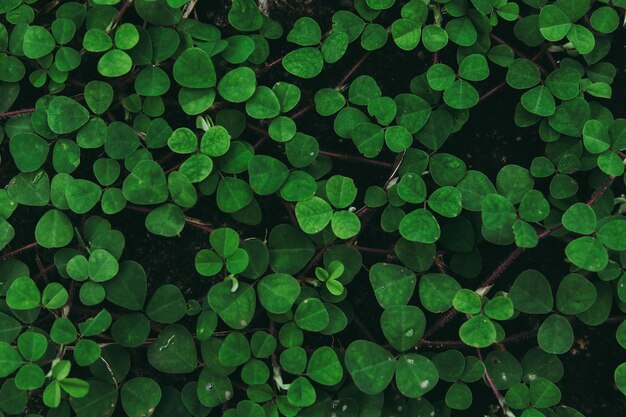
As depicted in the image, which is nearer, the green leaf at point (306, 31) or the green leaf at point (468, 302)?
the green leaf at point (468, 302)

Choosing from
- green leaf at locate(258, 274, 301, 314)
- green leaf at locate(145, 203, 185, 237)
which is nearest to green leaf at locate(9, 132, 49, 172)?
green leaf at locate(145, 203, 185, 237)

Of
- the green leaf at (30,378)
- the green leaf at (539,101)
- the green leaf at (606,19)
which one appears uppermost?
the green leaf at (606,19)

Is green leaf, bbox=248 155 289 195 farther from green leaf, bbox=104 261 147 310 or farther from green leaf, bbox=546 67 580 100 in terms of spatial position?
green leaf, bbox=546 67 580 100

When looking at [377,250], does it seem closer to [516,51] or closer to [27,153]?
[516,51]

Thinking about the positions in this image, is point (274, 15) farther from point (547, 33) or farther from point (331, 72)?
point (547, 33)

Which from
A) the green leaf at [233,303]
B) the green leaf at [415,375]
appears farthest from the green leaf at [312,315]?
the green leaf at [415,375]

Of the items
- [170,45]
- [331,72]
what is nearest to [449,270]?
[331,72]

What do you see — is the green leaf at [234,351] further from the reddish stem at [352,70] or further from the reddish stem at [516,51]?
the reddish stem at [516,51]

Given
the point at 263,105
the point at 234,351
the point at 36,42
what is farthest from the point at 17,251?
the point at 263,105
